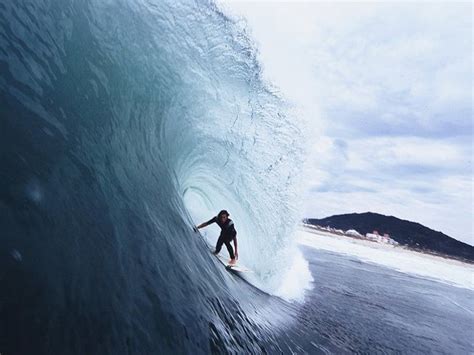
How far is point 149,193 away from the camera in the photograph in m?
4.70

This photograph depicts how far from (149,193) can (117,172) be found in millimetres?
654

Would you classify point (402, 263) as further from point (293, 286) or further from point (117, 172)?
point (117, 172)

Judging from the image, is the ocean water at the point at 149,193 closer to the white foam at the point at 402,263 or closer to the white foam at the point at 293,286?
the white foam at the point at 293,286

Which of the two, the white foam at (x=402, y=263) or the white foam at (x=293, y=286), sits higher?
the white foam at (x=402, y=263)

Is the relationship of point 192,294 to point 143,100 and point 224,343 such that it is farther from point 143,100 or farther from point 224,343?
point 143,100

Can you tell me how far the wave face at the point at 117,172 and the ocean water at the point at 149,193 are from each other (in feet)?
0.05

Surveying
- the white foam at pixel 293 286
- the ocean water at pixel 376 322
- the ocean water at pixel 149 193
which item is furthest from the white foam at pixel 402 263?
the ocean water at pixel 149 193

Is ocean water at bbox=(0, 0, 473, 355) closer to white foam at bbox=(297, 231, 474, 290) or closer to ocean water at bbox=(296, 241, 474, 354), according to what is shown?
ocean water at bbox=(296, 241, 474, 354)

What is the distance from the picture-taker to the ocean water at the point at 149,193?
2408 millimetres

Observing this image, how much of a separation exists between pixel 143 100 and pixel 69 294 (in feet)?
14.4

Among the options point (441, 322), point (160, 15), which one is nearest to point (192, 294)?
point (160, 15)

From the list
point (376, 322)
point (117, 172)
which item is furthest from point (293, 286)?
point (117, 172)

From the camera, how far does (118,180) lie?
405 cm

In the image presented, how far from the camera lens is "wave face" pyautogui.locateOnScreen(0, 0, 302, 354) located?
7.57 feet
